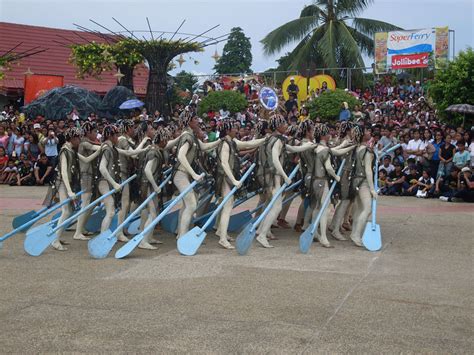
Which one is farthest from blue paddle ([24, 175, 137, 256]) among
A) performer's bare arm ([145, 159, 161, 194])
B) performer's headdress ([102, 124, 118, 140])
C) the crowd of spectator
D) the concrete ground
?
the crowd of spectator

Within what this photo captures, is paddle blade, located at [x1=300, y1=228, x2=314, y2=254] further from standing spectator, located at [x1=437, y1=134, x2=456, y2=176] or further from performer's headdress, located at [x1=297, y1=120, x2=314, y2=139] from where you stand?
standing spectator, located at [x1=437, y1=134, x2=456, y2=176]

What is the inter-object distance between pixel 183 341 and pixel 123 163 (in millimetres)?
5382

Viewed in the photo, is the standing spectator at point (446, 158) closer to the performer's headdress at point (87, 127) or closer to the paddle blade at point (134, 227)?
the paddle blade at point (134, 227)

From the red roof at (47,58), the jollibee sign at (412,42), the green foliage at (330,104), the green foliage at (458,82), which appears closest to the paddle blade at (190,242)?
the green foliage at (458,82)

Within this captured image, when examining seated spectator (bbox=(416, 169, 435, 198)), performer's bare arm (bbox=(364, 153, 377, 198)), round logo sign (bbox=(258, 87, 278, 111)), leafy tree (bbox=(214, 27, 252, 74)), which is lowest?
seated spectator (bbox=(416, 169, 435, 198))

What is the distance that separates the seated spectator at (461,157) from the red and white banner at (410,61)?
38.4 feet

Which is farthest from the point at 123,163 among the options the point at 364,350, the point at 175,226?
the point at 364,350

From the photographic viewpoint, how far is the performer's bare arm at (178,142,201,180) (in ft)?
30.6

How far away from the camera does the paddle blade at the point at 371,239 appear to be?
9.41 meters

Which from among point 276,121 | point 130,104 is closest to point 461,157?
point 276,121

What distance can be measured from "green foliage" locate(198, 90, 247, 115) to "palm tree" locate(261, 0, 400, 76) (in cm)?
877

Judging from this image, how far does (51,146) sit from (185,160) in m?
11.1

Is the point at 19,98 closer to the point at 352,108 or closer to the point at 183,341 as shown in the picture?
the point at 352,108

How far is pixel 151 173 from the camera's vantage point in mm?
9703
